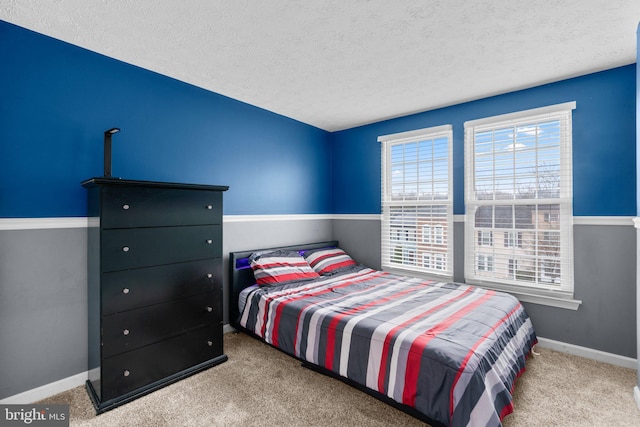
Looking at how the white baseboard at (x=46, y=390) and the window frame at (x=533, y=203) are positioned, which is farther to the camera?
the window frame at (x=533, y=203)

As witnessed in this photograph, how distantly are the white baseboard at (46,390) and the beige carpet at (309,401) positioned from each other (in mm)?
52

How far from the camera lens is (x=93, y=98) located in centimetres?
242

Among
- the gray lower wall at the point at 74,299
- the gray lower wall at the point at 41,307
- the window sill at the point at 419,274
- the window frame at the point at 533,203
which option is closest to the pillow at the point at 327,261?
the window sill at the point at 419,274

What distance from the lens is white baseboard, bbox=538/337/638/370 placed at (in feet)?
8.39

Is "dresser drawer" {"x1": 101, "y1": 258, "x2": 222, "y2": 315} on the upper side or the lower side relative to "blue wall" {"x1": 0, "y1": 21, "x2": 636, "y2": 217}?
lower

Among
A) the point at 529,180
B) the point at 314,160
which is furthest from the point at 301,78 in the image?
the point at 529,180

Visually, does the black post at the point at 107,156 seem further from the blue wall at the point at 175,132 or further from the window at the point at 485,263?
the window at the point at 485,263

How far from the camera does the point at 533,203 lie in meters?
3.00

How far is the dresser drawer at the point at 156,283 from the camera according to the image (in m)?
2.05

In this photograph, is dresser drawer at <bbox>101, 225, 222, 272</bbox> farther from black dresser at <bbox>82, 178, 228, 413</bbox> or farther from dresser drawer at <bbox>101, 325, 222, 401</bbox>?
dresser drawer at <bbox>101, 325, 222, 401</bbox>

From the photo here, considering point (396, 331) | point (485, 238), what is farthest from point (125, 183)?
point (485, 238)

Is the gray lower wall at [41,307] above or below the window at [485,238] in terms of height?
below

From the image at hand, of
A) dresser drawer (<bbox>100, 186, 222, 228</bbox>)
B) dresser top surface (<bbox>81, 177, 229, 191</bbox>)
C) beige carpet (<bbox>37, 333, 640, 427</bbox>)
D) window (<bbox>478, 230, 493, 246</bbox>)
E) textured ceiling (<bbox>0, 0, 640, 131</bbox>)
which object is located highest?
textured ceiling (<bbox>0, 0, 640, 131</bbox>)

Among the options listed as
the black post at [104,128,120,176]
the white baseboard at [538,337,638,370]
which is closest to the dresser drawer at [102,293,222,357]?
the black post at [104,128,120,176]
